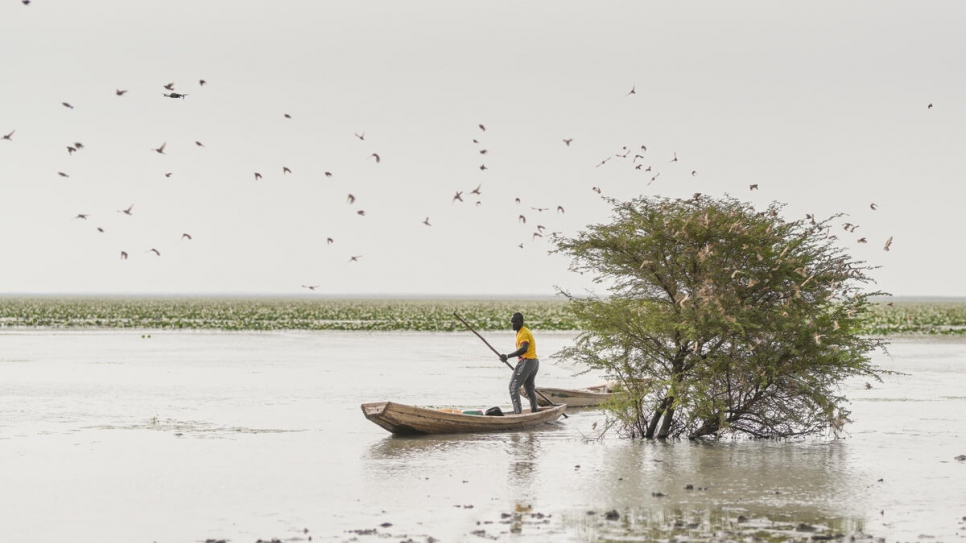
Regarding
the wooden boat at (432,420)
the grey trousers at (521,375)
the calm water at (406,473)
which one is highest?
the grey trousers at (521,375)

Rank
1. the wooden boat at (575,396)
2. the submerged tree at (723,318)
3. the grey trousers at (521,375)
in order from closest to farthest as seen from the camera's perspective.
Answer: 1. the submerged tree at (723,318)
2. the grey trousers at (521,375)
3. the wooden boat at (575,396)

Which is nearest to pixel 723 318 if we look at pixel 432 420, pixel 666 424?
pixel 666 424

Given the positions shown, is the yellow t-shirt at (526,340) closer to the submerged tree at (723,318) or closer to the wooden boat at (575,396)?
the submerged tree at (723,318)

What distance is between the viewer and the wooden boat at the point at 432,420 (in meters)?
18.5

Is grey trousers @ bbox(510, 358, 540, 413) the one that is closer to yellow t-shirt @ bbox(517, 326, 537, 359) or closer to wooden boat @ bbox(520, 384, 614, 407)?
yellow t-shirt @ bbox(517, 326, 537, 359)

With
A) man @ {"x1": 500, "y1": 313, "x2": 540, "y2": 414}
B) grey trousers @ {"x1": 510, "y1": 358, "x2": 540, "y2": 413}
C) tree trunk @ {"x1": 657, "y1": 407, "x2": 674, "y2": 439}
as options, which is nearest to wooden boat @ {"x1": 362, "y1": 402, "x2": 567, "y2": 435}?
grey trousers @ {"x1": 510, "y1": 358, "x2": 540, "y2": 413}

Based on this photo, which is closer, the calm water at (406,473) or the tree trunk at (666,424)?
the calm water at (406,473)

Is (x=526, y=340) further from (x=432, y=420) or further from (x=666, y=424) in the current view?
(x=666, y=424)

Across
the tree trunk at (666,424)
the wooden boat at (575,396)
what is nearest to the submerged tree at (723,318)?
the tree trunk at (666,424)

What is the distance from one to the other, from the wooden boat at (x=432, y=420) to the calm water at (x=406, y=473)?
34cm

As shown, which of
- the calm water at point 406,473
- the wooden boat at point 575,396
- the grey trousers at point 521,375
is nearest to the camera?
the calm water at point 406,473

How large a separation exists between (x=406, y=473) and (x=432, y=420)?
3.93 metres

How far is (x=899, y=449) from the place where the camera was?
702 inches

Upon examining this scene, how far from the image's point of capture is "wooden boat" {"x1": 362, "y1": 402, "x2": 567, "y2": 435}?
18.5 m
